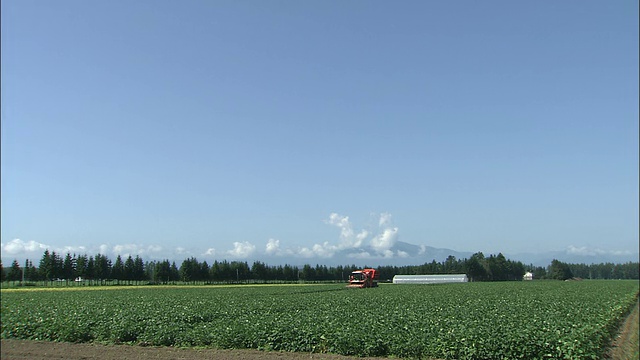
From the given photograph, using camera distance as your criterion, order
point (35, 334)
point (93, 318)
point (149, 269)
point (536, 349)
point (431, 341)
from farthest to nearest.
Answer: point (149, 269), point (93, 318), point (35, 334), point (431, 341), point (536, 349)

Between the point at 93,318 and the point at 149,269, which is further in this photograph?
the point at 149,269

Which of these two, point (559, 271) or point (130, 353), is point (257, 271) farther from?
point (130, 353)

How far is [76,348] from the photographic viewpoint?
739 inches

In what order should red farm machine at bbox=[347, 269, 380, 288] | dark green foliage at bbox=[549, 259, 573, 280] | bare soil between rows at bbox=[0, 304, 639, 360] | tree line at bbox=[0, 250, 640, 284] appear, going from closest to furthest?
bare soil between rows at bbox=[0, 304, 639, 360] → red farm machine at bbox=[347, 269, 380, 288] → tree line at bbox=[0, 250, 640, 284] → dark green foliage at bbox=[549, 259, 573, 280]

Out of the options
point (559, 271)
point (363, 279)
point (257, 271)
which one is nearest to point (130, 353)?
point (363, 279)

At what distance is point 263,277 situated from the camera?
148750 mm

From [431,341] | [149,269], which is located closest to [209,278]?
[149,269]

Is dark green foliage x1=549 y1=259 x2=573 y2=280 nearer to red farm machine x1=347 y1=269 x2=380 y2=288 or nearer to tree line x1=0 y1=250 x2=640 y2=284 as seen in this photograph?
tree line x1=0 y1=250 x2=640 y2=284

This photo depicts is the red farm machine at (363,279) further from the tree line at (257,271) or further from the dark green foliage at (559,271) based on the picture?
the dark green foliage at (559,271)

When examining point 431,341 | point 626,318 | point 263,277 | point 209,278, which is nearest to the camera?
point 431,341

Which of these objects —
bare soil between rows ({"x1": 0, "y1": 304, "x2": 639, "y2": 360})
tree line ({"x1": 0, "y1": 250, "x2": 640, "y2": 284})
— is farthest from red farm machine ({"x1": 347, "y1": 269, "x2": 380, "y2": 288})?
bare soil between rows ({"x1": 0, "y1": 304, "x2": 639, "y2": 360})

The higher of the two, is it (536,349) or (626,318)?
(536,349)

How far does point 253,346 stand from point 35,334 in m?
10.5

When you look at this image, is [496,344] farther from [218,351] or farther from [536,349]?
[218,351]
